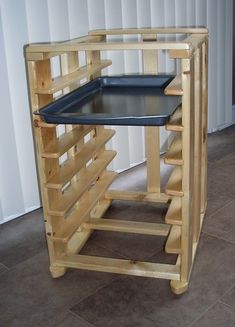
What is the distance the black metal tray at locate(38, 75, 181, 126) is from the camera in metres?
1.26

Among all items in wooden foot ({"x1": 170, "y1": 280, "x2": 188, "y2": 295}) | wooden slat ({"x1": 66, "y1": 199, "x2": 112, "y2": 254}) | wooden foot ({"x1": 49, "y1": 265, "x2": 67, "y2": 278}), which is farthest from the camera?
wooden slat ({"x1": 66, "y1": 199, "x2": 112, "y2": 254})

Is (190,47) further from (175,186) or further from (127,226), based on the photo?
(127,226)

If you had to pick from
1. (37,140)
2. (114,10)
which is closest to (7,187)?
(37,140)

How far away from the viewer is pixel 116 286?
1479 mm

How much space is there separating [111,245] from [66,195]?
0.33m

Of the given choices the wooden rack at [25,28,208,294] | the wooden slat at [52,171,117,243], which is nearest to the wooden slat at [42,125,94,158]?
the wooden rack at [25,28,208,294]

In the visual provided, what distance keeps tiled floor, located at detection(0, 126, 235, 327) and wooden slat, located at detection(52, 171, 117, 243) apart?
0.17 m

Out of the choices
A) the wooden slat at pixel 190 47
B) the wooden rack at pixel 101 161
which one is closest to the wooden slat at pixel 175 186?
the wooden rack at pixel 101 161

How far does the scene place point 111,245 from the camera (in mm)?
1735

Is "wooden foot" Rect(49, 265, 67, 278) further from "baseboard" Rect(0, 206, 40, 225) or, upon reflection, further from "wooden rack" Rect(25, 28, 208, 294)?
"baseboard" Rect(0, 206, 40, 225)

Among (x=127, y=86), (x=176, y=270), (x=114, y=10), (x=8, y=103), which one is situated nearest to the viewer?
(x=176, y=270)

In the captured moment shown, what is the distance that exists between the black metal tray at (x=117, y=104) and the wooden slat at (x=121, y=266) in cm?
50

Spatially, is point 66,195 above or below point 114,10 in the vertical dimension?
below

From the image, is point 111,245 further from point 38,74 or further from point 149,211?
point 38,74
